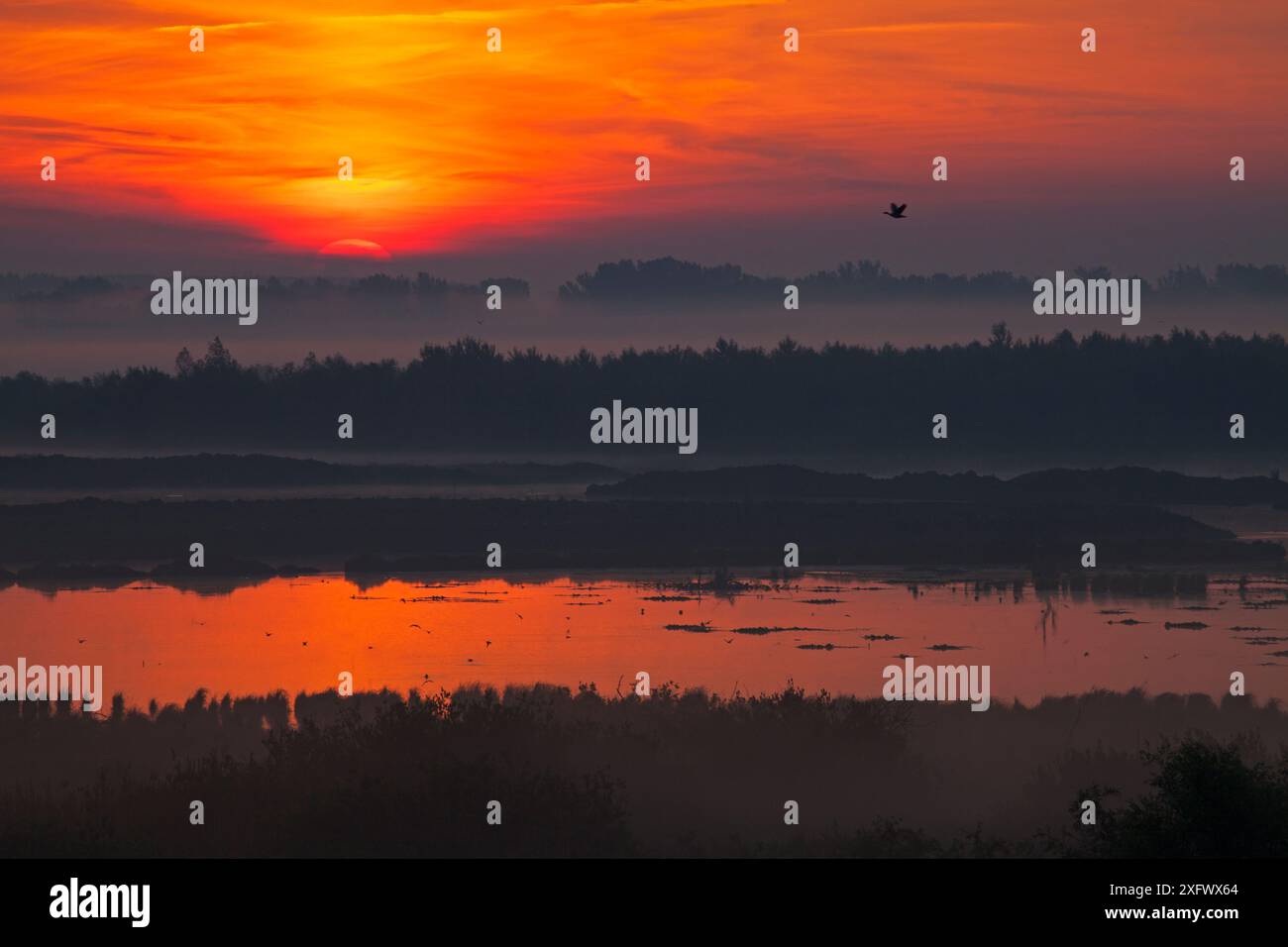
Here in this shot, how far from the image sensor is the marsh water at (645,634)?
43.0m

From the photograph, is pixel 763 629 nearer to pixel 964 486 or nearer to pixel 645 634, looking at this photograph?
pixel 645 634

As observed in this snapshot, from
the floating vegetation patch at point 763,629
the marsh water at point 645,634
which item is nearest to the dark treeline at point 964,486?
the marsh water at point 645,634

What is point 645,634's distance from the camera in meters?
51.0

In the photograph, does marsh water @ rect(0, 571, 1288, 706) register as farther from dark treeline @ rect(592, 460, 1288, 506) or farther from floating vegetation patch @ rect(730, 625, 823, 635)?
dark treeline @ rect(592, 460, 1288, 506)

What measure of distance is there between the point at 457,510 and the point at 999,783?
6294 centimetres

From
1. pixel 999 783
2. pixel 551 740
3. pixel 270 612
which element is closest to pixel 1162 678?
pixel 999 783

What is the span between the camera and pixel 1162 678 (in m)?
42.8

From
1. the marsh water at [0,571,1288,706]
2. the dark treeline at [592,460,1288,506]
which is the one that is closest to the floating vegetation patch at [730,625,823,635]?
the marsh water at [0,571,1288,706]

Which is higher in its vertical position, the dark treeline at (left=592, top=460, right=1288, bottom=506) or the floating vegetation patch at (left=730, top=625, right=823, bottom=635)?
the dark treeline at (left=592, top=460, right=1288, bottom=506)

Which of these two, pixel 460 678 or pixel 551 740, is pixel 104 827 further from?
pixel 460 678

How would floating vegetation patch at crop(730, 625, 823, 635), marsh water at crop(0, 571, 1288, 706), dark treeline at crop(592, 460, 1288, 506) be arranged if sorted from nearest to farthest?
1. marsh water at crop(0, 571, 1288, 706)
2. floating vegetation patch at crop(730, 625, 823, 635)
3. dark treeline at crop(592, 460, 1288, 506)

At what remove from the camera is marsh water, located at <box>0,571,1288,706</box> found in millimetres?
43031

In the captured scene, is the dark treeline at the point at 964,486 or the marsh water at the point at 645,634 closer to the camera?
the marsh water at the point at 645,634

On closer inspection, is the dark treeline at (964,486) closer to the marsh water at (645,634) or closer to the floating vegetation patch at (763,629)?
the marsh water at (645,634)
